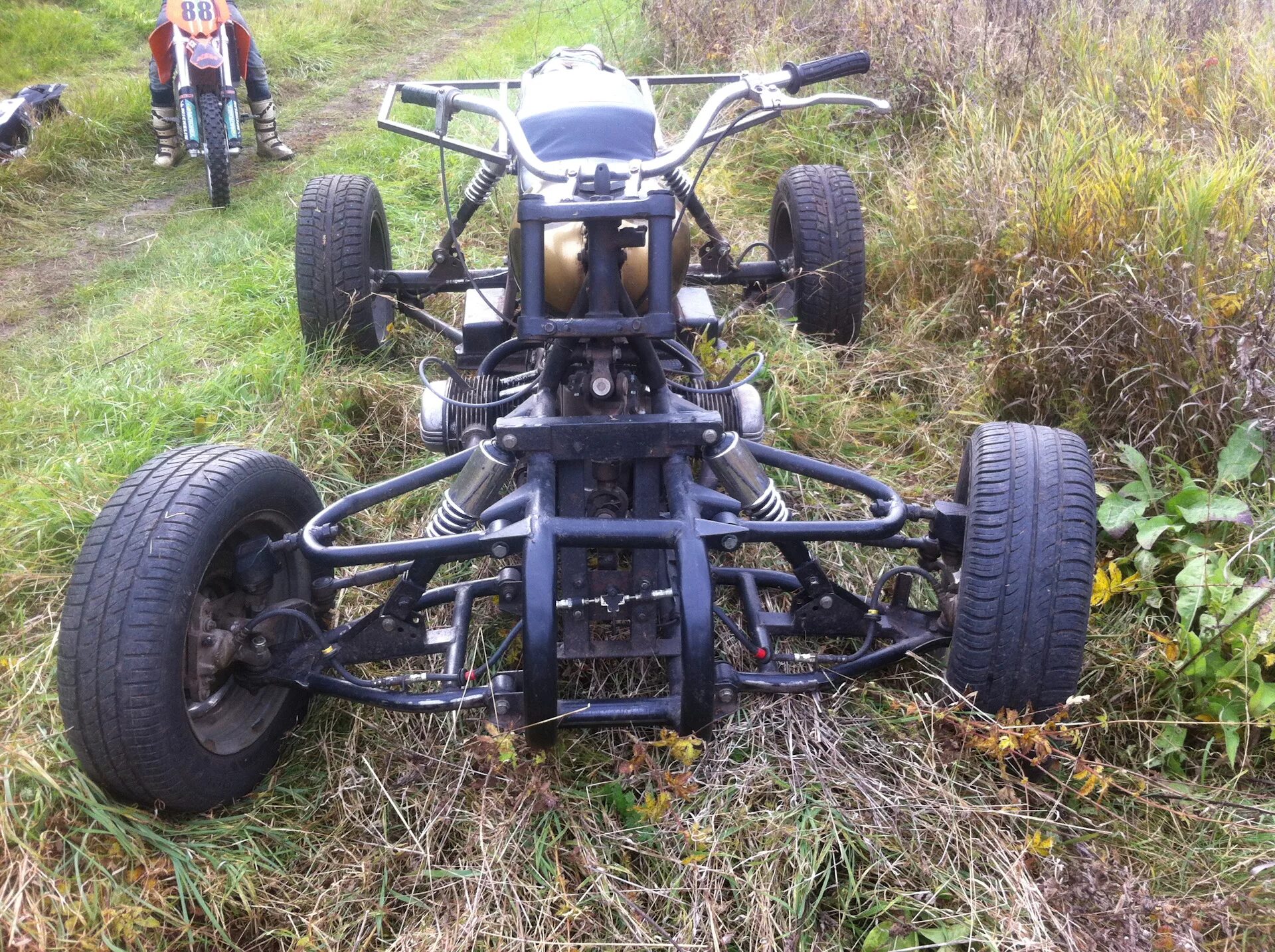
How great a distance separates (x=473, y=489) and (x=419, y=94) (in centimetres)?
152

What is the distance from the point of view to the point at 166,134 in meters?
6.81

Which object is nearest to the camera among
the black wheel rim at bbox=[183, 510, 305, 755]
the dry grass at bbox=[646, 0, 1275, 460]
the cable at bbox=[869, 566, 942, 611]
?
the black wheel rim at bbox=[183, 510, 305, 755]

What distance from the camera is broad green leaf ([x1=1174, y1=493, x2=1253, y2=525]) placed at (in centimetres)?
260

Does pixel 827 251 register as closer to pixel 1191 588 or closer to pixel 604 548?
pixel 1191 588

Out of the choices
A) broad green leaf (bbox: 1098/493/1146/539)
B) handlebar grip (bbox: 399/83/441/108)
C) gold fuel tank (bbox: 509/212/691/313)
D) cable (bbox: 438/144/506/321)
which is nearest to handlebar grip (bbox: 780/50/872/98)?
gold fuel tank (bbox: 509/212/691/313)

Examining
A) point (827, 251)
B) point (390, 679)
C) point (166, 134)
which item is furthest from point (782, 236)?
point (166, 134)

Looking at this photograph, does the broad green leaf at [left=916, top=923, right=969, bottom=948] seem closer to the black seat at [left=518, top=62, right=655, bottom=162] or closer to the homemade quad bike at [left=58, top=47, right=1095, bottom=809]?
the homemade quad bike at [left=58, top=47, right=1095, bottom=809]

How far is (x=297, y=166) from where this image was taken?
6891 millimetres

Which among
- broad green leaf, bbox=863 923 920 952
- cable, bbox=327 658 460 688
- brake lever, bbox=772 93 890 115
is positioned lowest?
broad green leaf, bbox=863 923 920 952

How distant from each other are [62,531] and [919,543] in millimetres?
2623

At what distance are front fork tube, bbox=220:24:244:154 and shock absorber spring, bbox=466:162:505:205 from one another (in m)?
3.42

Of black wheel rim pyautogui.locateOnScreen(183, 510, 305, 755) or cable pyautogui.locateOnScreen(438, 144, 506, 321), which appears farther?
cable pyautogui.locateOnScreen(438, 144, 506, 321)

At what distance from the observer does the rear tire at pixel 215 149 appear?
6031mm

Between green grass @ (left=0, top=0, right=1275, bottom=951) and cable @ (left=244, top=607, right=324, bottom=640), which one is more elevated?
cable @ (left=244, top=607, right=324, bottom=640)
